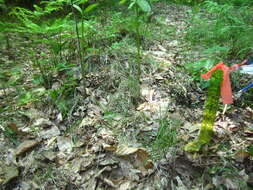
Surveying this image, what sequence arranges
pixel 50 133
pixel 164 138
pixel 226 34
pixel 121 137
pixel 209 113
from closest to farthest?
pixel 209 113
pixel 164 138
pixel 121 137
pixel 50 133
pixel 226 34

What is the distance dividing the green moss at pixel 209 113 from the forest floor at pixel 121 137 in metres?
0.06

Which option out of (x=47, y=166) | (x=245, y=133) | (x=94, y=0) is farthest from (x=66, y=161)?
(x=94, y=0)

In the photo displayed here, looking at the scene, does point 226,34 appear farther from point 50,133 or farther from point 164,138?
point 50,133

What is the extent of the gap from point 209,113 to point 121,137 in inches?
27.9

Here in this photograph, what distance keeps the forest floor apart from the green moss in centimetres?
6

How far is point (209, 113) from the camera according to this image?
4.56ft

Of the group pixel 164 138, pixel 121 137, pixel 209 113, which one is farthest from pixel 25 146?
pixel 209 113

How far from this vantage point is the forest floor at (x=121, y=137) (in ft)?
4.57

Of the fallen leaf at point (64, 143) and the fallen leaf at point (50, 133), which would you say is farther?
the fallen leaf at point (50, 133)

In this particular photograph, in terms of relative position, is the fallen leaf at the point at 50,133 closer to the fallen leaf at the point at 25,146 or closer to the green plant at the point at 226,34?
the fallen leaf at the point at 25,146

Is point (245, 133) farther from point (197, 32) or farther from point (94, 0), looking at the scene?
point (94, 0)

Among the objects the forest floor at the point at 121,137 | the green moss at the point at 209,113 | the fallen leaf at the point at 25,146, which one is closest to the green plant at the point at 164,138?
the forest floor at the point at 121,137

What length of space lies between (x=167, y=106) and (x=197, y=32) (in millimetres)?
1993

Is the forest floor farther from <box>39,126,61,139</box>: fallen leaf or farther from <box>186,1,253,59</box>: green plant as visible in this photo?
<box>186,1,253,59</box>: green plant
